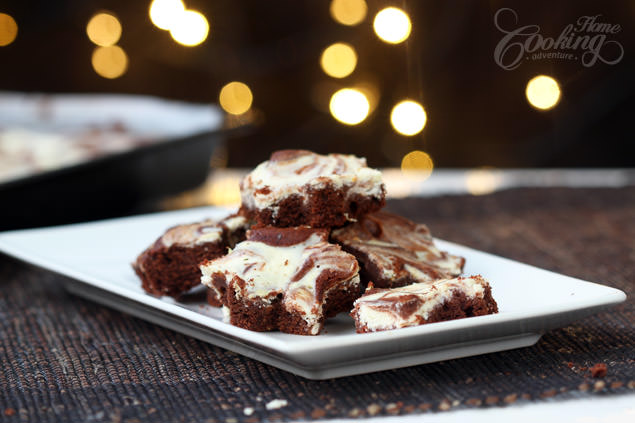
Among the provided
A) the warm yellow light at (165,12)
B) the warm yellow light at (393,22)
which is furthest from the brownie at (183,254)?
the warm yellow light at (165,12)

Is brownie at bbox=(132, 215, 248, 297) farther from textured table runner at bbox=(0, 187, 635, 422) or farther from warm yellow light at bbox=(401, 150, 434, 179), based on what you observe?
warm yellow light at bbox=(401, 150, 434, 179)

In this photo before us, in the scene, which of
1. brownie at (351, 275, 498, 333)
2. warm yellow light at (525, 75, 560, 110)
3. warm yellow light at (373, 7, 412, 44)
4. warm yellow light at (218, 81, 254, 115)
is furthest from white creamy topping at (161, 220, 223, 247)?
warm yellow light at (218, 81, 254, 115)

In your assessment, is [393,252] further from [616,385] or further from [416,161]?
[416,161]

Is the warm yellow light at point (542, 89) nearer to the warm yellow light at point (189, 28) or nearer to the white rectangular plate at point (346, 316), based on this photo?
the white rectangular plate at point (346, 316)

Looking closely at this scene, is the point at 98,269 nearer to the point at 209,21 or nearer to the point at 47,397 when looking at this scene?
the point at 47,397

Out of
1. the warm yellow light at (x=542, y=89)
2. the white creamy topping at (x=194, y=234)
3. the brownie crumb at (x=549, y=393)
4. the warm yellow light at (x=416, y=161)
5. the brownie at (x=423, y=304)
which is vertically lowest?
the warm yellow light at (x=416, y=161)

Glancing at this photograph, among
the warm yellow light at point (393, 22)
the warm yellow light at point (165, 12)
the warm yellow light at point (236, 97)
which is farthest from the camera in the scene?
the warm yellow light at point (236, 97)

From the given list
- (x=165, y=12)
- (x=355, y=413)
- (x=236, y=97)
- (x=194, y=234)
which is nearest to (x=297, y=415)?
(x=355, y=413)
